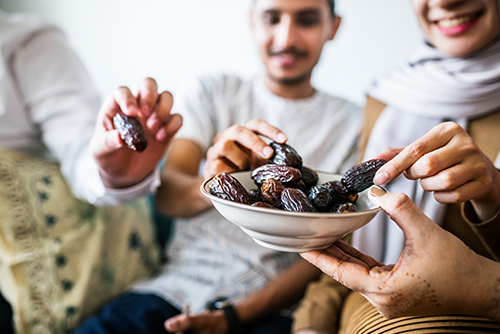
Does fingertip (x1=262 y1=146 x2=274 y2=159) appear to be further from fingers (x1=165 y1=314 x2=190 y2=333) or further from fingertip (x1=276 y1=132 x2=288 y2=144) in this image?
fingers (x1=165 y1=314 x2=190 y2=333)

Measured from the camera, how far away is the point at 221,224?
133 cm

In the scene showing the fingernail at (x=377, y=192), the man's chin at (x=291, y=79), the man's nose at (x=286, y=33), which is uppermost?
the man's nose at (x=286, y=33)

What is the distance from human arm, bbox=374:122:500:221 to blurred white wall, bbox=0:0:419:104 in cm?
139

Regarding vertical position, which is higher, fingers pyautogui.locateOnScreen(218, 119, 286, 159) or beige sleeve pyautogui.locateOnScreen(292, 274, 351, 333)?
fingers pyautogui.locateOnScreen(218, 119, 286, 159)

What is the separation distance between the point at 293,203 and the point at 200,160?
Result: 2.38 ft

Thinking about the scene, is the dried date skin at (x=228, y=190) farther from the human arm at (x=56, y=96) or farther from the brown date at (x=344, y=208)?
the human arm at (x=56, y=96)

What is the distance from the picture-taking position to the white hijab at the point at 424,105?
3.42 ft

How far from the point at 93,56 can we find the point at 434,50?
2645 millimetres

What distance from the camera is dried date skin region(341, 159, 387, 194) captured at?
72cm

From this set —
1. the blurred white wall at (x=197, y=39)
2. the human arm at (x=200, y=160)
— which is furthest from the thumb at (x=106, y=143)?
the blurred white wall at (x=197, y=39)

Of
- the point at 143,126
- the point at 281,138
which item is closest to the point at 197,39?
the point at 143,126

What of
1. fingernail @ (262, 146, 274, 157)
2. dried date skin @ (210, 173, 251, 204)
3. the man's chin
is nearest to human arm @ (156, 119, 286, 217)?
fingernail @ (262, 146, 274, 157)

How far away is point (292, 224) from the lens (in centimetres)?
57

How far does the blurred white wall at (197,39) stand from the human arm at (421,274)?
1511 mm
